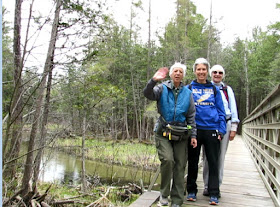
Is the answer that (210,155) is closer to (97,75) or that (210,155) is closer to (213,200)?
(213,200)

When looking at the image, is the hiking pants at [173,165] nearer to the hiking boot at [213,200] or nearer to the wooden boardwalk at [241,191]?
the wooden boardwalk at [241,191]

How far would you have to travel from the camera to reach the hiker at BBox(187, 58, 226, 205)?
10.6 feet

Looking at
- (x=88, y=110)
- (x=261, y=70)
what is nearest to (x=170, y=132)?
(x=88, y=110)

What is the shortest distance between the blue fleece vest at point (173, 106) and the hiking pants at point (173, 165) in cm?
23

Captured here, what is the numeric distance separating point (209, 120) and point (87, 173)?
9.68 m

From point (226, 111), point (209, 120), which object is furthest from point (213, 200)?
point (226, 111)

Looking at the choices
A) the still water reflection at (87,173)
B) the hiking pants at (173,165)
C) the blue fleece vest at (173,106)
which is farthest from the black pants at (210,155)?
the still water reflection at (87,173)

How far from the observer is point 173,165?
117 inches

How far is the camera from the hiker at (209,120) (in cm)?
323

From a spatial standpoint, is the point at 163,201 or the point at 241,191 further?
the point at 241,191

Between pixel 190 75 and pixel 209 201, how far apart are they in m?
19.3

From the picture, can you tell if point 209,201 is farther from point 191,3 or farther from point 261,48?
point 261,48

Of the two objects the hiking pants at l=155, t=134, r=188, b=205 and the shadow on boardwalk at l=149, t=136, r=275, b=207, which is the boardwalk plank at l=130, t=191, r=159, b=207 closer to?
the shadow on boardwalk at l=149, t=136, r=275, b=207

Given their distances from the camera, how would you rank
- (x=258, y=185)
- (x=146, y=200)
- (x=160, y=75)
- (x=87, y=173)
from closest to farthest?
(x=160, y=75) < (x=146, y=200) < (x=258, y=185) < (x=87, y=173)
